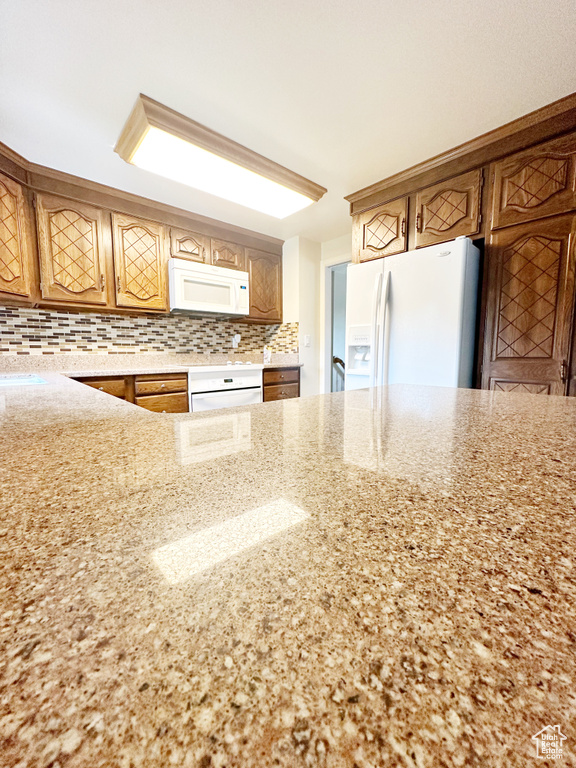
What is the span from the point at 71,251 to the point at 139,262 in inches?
17.7

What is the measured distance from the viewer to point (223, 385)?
268cm

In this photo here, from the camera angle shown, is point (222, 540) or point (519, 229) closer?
point (222, 540)

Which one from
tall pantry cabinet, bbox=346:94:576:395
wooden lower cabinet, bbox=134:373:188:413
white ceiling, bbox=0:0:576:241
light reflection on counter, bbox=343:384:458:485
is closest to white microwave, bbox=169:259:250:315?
wooden lower cabinet, bbox=134:373:188:413

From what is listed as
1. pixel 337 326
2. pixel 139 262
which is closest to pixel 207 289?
pixel 139 262

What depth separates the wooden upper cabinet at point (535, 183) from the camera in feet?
5.00

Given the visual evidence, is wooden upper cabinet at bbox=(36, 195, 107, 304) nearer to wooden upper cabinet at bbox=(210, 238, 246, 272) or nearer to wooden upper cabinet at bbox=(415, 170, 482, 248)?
wooden upper cabinet at bbox=(210, 238, 246, 272)

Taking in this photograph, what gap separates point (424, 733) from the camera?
0.12m

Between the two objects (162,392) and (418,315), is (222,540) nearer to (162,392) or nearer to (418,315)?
(418,315)

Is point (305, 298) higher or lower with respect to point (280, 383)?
higher

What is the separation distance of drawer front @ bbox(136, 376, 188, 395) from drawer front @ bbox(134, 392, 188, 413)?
3 cm

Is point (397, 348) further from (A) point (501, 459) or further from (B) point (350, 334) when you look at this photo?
(A) point (501, 459)

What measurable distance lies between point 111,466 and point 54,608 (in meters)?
0.24

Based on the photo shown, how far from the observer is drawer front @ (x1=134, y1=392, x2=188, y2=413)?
2314 millimetres

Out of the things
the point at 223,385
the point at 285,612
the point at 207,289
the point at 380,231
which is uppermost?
the point at 380,231
